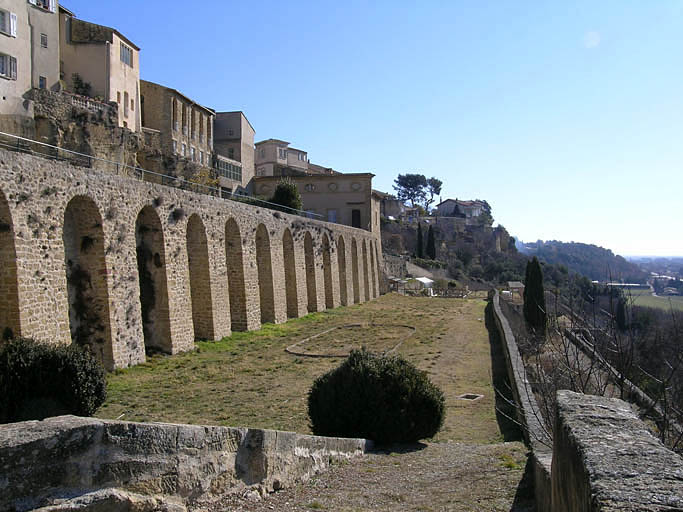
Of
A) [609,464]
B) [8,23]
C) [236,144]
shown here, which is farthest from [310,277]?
[609,464]

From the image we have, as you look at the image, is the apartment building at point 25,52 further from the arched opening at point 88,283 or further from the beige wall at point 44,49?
the arched opening at point 88,283

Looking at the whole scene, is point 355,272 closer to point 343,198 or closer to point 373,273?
point 373,273

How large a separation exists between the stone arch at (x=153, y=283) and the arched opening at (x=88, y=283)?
2.74 metres

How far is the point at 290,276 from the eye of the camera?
3011 cm

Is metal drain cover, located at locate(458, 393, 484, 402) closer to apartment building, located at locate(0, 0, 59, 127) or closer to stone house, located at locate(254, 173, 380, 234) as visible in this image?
apartment building, located at locate(0, 0, 59, 127)

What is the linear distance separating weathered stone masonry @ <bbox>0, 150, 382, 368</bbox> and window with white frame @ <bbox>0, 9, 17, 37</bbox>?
15.5m

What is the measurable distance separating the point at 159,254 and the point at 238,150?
36293mm

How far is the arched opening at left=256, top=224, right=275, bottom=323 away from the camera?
26438 mm

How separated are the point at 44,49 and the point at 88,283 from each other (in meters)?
22.0

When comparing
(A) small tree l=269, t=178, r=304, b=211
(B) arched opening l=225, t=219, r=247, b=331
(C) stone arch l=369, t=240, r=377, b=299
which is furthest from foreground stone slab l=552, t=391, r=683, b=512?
(C) stone arch l=369, t=240, r=377, b=299

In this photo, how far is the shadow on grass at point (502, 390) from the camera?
1100 cm

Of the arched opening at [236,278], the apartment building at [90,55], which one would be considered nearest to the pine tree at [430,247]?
→ the apartment building at [90,55]

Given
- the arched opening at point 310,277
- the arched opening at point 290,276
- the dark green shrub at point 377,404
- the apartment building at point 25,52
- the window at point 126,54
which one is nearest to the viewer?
the dark green shrub at point 377,404

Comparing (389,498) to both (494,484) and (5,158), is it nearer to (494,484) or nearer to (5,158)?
(494,484)
